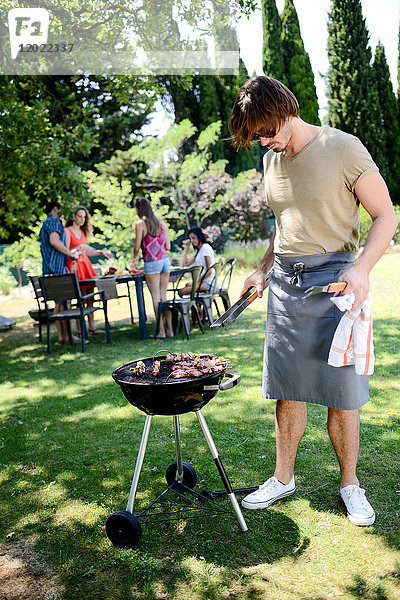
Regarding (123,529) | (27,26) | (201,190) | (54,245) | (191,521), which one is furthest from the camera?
(201,190)

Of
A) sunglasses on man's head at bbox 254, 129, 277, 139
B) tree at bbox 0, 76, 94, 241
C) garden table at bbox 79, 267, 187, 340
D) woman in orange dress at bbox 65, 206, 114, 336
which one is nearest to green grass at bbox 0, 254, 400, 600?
sunglasses on man's head at bbox 254, 129, 277, 139

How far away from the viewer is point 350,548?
2.19m

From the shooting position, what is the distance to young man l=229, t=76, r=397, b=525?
2.12 meters

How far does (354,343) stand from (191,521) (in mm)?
1164

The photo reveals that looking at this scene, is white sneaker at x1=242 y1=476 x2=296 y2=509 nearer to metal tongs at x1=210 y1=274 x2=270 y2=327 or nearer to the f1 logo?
metal tongs at x1=210 y1=274 x2=270 y2=327

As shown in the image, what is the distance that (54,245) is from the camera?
674 cm

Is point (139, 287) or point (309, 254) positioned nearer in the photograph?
point (309, 254)

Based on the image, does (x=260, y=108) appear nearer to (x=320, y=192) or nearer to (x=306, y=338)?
(x=320, y=192)

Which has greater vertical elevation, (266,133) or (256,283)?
(266,133)

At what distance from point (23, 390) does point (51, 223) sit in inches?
97.5

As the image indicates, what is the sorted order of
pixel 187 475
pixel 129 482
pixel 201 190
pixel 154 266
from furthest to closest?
pixel 201 190 < pixel 154 266 < pixel 129 482 < pixel 187 475

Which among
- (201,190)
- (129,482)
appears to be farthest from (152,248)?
(201,190)

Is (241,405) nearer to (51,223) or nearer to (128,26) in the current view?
(51,223)

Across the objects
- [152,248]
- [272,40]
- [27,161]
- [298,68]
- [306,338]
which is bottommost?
[306,338]
